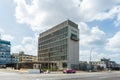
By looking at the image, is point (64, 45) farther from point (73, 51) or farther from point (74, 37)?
point (74, 37)

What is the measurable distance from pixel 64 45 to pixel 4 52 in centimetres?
5156

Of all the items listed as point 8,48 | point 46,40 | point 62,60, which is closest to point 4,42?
point 8,48

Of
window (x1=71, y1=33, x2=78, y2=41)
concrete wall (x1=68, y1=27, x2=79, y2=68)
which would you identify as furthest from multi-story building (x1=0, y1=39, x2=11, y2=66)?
window (x1=71, y1=33, x2=78, y2=41)

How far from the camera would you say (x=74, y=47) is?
136500 millimetres

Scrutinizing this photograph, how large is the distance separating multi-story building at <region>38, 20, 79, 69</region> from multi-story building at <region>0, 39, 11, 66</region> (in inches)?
1195

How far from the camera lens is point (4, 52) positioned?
16738 centimetres

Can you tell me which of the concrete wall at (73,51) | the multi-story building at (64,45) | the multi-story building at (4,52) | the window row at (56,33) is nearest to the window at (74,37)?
the multi-story building at (64,45)

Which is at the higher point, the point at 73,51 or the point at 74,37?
the point at 74,37

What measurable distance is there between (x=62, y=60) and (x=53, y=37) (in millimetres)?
20061

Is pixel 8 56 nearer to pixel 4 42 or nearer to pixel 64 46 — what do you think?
pixel 4 42

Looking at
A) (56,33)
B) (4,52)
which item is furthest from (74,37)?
(4,52)

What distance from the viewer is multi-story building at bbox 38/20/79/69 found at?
130775mm

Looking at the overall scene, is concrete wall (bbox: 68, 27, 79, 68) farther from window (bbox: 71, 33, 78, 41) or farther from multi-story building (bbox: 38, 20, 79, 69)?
window (bbox: 71, 33, 78, 41)

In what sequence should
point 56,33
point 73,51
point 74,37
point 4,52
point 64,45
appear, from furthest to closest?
point 4,52, point 56,33, point 73,51, point 64,45, point 74,37
